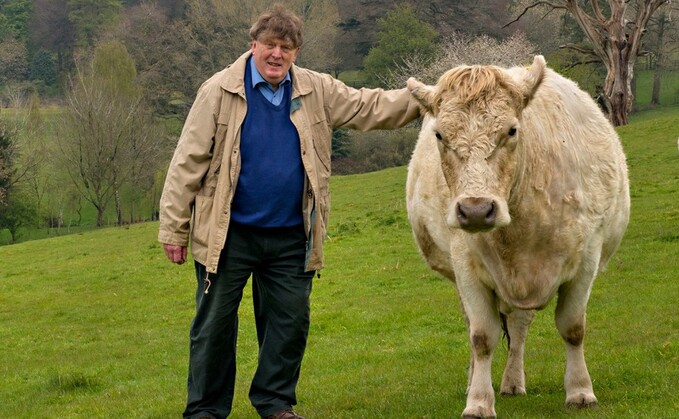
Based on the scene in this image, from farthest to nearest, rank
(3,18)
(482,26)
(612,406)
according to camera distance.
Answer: (3,18) < (482,26) < (612,406)

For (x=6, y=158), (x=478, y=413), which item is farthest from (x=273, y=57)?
(x=6, y=158)

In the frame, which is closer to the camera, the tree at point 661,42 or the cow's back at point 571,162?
the cow's back at point 571,162

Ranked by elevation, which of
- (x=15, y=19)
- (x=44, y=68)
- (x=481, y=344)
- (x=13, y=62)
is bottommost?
(x=481, y=344)

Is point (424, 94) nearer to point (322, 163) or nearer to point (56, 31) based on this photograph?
point (322, 163)

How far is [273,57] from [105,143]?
49.6 m

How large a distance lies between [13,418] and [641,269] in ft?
28.8

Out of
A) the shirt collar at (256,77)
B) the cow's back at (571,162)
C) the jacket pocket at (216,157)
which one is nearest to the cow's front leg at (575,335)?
the cow's back at (571,162)

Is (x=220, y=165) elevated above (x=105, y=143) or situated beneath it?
elevated above

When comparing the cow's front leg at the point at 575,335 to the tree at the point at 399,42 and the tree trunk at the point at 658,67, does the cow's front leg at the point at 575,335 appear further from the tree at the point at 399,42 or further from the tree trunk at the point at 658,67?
the tree trunk at the point at 658,67

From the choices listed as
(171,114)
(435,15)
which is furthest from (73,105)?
(435,15)

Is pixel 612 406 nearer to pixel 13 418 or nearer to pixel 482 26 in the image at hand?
pixel 13 418

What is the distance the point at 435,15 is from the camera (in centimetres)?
6525

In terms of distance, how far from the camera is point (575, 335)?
6609mm

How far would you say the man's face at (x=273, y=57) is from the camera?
6.22 meters
